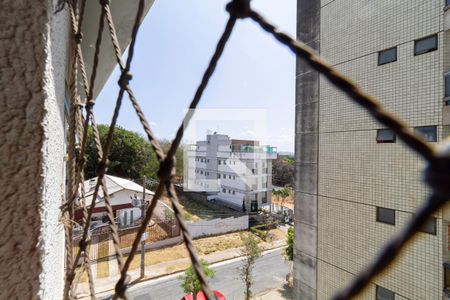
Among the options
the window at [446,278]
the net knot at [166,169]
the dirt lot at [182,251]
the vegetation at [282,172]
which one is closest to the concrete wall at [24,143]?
the net knot at [166,169]

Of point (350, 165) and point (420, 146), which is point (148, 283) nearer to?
point (350, 165)

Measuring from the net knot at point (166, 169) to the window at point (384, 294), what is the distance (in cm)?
413

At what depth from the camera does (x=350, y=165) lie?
3.76 m

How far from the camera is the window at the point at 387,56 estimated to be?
130 inches

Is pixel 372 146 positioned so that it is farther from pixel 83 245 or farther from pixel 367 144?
pixel 83 245

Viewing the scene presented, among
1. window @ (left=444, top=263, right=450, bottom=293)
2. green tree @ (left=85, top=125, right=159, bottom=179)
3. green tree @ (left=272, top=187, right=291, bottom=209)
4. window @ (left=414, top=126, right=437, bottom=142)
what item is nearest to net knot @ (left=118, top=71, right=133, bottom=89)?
window @ (left=414, top=126, right=437, bottom=142)

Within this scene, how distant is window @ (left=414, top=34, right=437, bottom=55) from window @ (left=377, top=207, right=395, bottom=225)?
6.39 feet

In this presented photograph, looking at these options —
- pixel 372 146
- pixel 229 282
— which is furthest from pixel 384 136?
pixel 229 282

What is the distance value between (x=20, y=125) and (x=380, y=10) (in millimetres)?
4291

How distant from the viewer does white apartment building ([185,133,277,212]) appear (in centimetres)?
1371

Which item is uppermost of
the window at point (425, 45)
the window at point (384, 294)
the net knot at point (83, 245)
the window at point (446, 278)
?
the window at point (425, 45)

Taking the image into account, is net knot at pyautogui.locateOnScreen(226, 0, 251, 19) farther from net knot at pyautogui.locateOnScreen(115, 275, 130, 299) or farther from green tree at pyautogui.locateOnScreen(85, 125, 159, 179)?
green tree at pyautogui.locateOnScreen(85, 125, 159, 179)

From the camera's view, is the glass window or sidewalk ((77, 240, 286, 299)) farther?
sidewalk ((77, 240, 286, 299))

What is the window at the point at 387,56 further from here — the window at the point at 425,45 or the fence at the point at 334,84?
the fence at the point at 334,84
